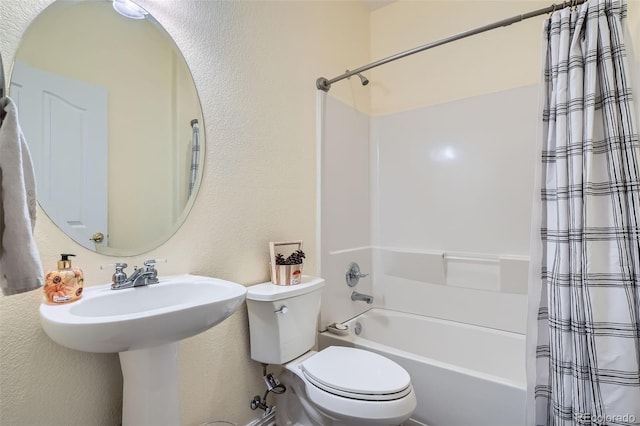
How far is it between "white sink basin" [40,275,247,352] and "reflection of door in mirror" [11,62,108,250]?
0.21 meters

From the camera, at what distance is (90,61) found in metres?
1.01

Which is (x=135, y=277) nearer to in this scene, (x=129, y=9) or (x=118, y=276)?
(x=118, y=276)

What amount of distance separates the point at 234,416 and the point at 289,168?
1.22 meters

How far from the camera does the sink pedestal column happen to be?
897 millimetres

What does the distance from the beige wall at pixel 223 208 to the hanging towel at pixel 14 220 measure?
25cm

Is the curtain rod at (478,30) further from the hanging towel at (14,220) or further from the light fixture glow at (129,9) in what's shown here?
the hanging towel at (14,220)

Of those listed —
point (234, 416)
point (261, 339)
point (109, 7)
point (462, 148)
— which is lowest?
point (234, 416)

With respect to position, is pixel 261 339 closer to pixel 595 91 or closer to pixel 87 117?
pixel 87 117

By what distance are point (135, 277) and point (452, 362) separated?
189 centimetres

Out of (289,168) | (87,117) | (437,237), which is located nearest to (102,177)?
(87,117)

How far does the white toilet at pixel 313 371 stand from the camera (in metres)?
1.10

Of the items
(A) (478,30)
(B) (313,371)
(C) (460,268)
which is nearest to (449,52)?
(A) (478,30)

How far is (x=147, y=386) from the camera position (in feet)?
2.95

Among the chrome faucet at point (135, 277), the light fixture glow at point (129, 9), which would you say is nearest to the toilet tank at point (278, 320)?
the chrome faucet at point (135, 277)
